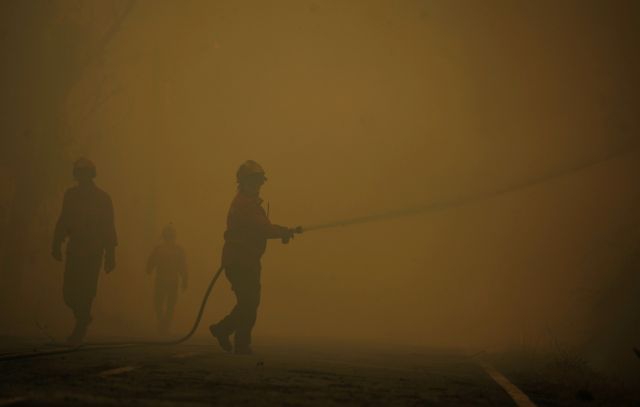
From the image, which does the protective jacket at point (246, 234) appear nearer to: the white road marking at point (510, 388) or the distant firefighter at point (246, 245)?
the distant firefighter at point (246, 245)

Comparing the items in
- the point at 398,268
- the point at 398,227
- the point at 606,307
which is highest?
the point at 398,227

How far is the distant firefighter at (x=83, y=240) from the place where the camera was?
34.8 feet

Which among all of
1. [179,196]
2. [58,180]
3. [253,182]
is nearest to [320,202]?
[179,196]

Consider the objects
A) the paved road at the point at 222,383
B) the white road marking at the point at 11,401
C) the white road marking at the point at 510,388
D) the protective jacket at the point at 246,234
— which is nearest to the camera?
the white road marking at the point at 11,401

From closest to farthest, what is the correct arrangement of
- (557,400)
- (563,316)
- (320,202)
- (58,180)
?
(557,400) → (563,316) → (58,180) → (320,202)

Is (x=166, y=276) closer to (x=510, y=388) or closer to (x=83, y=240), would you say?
(x=83, y=240)

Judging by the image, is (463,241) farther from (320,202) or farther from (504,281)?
(320,202)

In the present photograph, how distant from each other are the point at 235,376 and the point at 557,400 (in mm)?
2416

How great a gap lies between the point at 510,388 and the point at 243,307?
14.6 ft

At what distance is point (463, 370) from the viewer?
25.0 ft

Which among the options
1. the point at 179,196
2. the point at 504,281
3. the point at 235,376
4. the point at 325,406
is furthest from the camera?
the point at 179,196

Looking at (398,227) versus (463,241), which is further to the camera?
(398,227)

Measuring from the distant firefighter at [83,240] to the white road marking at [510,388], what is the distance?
19.5 ft

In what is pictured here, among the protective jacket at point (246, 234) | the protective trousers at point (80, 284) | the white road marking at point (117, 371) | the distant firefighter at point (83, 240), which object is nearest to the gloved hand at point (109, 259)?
the distant firefighter at point (83, 240)
